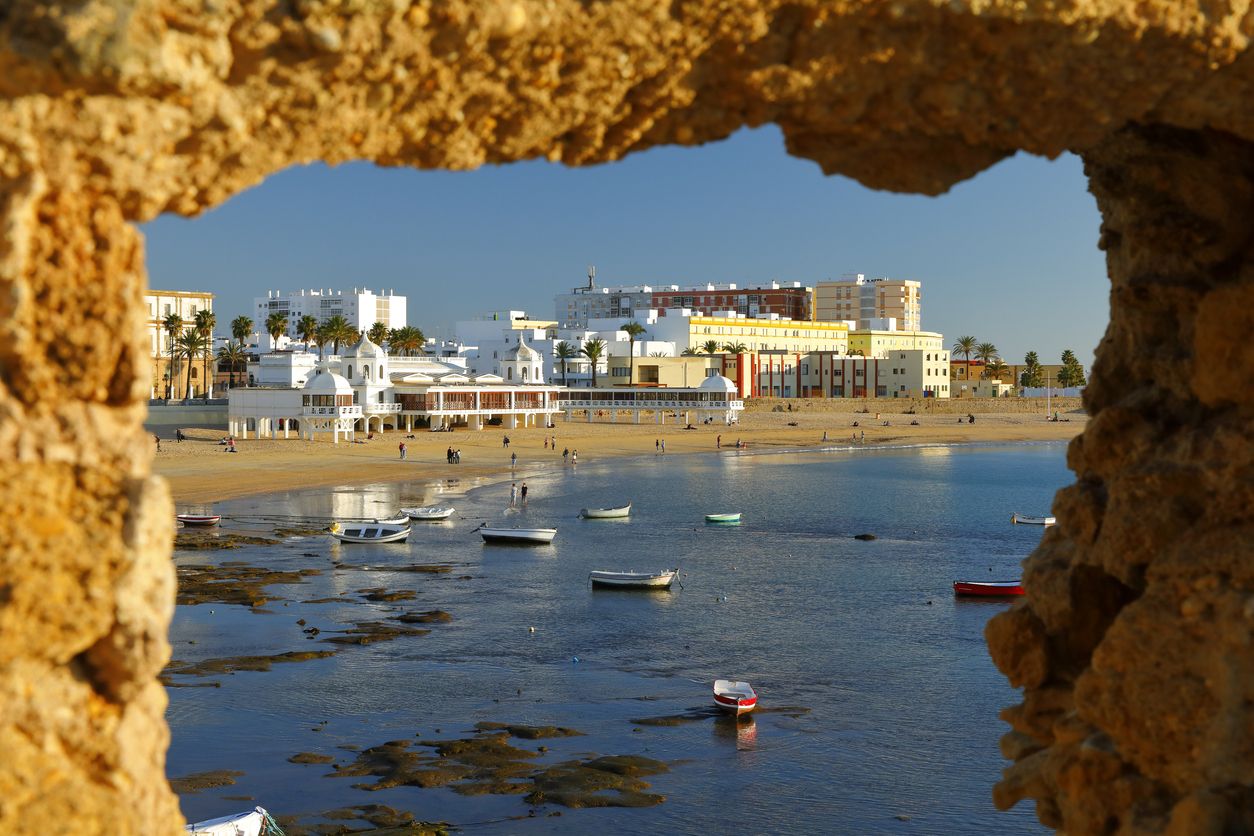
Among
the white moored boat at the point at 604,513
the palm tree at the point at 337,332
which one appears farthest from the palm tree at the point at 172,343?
the white moored boat at the point at 604,513

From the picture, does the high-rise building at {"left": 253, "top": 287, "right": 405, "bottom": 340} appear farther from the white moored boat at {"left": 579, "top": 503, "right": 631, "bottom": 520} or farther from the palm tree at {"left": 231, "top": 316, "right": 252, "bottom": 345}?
the white moored boat at {"left": 579, "top": 503, "right": 631, "bottom": 520}

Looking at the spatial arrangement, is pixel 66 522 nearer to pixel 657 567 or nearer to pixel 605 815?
pixel 605 815

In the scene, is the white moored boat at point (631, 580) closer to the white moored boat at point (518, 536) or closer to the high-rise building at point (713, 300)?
the white moored boat at point (518, 536)

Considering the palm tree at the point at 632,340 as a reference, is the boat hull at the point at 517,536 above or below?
below

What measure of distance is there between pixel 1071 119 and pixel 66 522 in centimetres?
391

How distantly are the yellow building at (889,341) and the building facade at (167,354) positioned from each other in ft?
222

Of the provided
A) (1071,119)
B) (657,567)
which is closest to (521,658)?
(657,567)

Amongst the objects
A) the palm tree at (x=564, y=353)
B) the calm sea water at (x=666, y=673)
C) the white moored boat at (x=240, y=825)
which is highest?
the palm tree at (x=564, y=353)

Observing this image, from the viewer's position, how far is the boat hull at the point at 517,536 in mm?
39625

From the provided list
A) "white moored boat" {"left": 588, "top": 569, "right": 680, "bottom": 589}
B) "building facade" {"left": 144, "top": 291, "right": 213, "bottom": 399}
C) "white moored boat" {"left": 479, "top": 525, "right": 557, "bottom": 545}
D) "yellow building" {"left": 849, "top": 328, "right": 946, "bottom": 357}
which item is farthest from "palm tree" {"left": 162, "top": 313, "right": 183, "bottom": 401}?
"yellow building" {"left": 849, "top": 328, "right": 946, "bottom": 357}

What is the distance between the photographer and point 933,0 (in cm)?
436

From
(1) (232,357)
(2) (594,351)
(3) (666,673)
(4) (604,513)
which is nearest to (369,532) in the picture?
(4) (604,513)

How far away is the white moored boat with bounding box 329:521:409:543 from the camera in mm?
38812

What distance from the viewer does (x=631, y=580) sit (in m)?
31.1
